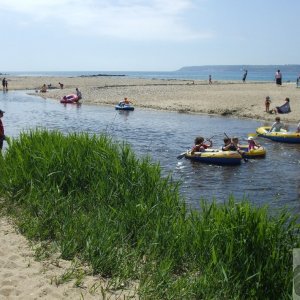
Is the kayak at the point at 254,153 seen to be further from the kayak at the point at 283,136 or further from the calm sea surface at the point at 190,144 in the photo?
the kayak at the point at 283,136

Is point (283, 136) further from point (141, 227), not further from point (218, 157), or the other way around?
point (141, 227)

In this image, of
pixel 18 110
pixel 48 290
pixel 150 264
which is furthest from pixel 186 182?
pixel 18 110

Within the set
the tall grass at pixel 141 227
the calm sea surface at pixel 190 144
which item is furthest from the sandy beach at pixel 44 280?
the calm sea surface at pixel 190 144

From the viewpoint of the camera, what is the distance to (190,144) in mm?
20297

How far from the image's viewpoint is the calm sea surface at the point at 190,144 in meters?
12.2

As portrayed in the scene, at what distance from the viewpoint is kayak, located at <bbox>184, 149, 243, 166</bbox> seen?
15695mm

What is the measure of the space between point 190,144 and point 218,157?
15.1 feet

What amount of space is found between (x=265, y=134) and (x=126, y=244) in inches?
614

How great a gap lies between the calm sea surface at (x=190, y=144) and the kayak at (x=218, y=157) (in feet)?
0.81

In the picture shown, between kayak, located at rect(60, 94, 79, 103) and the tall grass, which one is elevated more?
kayak, located at rect(60, 94, 79, 103)

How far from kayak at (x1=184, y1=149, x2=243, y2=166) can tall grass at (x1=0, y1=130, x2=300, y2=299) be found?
6.88 meters

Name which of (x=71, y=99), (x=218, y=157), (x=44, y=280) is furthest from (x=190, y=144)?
(x=71, y=99)

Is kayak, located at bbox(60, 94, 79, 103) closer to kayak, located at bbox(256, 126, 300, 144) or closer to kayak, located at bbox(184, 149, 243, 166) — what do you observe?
kayak, located at bbox(256, 126, 300, 144)

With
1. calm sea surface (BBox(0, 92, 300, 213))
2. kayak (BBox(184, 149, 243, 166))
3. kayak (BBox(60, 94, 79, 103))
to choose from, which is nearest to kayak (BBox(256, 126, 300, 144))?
calm sea surface (BBox(0, 92, 300, 213))
